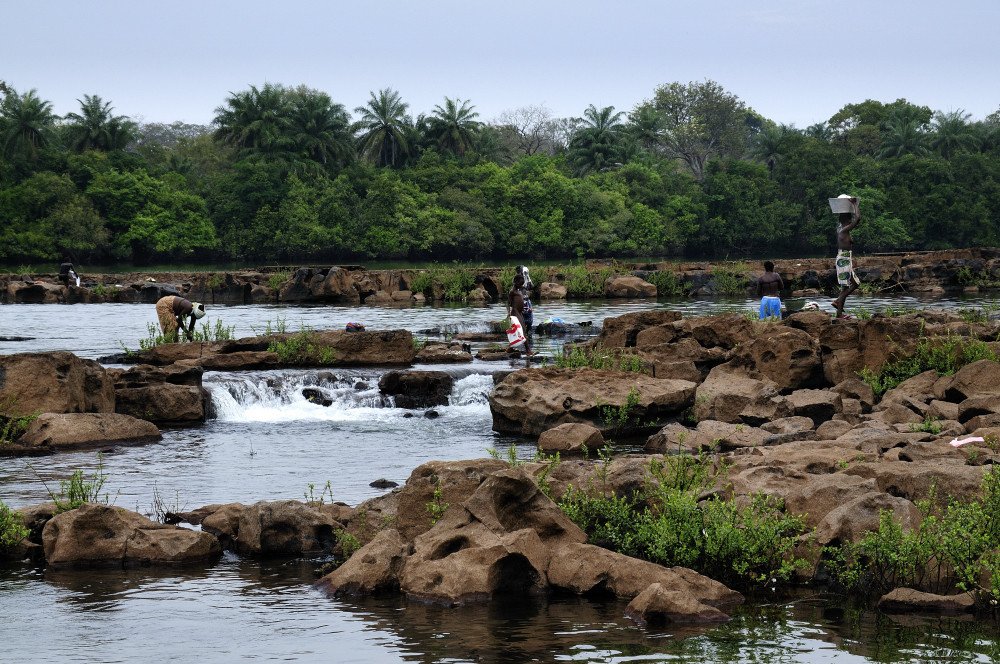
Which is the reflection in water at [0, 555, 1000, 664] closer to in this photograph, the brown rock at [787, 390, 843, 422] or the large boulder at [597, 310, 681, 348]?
the brown rock at [787, 390, 843, 422]

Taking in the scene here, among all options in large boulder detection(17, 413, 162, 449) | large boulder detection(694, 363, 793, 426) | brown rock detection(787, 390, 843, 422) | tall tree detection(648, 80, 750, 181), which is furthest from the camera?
tall tree detection(648, 80, 750, 181)

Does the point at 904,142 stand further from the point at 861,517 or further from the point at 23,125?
the point at 861,517

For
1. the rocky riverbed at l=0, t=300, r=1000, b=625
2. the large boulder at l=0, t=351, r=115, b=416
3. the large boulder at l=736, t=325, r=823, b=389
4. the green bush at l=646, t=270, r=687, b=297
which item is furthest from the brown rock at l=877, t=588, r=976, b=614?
the green bush at l=646, t=270, r=687, b=297

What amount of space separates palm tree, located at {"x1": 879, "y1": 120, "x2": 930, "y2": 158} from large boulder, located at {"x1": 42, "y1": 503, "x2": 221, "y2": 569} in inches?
3508

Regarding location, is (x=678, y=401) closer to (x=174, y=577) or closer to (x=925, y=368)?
(x=925, y=368)

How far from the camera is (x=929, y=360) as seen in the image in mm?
18047

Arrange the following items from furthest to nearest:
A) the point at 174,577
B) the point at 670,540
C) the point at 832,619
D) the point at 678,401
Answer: the point at 678,401, the point at 174,577, the point at 670,540, the point at 832,619

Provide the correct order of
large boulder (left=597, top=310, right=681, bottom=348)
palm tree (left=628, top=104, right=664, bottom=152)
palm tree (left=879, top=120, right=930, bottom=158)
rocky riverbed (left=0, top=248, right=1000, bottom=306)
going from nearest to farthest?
large boulder (left=597, top=310, right=681, bottom=348) → rocky riverbed (left=0, top=248, right=1000, bottom=306) → palm tree (left=879, top=120, right=930, bottom=158) → palm tree (left=628, top=104, right=664, bottom=152)

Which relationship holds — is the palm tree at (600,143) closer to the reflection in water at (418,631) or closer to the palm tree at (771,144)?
the palm tree at (771,144)

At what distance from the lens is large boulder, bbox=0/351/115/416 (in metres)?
17.4

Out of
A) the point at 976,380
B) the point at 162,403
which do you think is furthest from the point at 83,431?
the point at 976,380

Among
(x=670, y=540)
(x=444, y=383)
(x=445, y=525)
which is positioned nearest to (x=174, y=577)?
(x=445, y=525)

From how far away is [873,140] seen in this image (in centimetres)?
9600

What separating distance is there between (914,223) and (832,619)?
3170 inches
